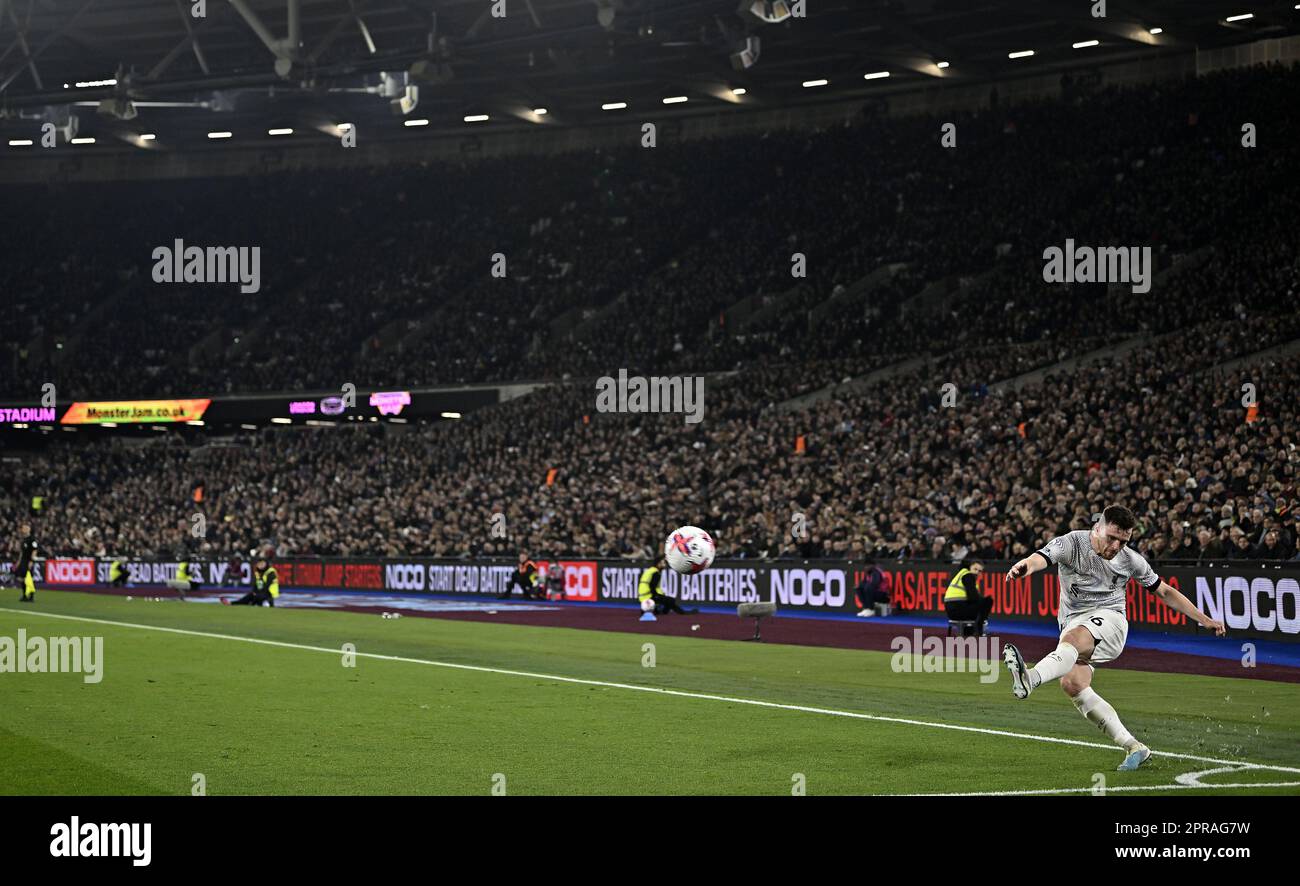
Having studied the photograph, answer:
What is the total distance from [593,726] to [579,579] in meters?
27.9

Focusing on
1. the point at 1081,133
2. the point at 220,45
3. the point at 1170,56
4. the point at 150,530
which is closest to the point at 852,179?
the point at 1081,133

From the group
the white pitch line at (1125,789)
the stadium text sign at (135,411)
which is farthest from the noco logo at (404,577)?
the white pitch line at (1125,789)

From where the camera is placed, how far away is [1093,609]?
1130cm

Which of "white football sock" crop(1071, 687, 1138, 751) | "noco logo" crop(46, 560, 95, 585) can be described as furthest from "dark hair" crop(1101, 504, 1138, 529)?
"noco logo" crop(46, 560, 95, 585)

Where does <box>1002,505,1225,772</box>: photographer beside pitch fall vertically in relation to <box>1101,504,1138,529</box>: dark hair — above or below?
below

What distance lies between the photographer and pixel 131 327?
230 feet

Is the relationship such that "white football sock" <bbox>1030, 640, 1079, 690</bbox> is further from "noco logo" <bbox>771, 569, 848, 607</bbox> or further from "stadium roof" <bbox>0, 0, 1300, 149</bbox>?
"stadium roof" <bbox>0, 0, 1300, 149</bbox>

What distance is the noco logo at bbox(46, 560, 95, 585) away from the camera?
56406 millimetres

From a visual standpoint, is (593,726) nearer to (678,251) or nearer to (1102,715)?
(1102,715)

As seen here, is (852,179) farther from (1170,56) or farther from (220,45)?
(220,45)

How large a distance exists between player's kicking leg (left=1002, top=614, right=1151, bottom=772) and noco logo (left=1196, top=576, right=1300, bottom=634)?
13923 mm

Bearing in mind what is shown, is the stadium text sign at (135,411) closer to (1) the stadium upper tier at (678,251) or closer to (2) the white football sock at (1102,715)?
(1) the stadium upper tier at (678,251)
